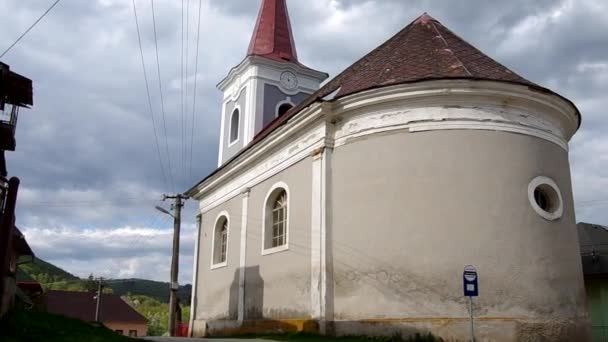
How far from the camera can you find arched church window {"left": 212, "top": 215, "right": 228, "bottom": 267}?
21.9 meters

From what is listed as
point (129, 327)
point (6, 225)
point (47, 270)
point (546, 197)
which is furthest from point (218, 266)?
point (47, 270)

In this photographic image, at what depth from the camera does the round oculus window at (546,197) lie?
45.1 feet

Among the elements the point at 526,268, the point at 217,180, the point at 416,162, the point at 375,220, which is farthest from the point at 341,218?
the point at 217,180

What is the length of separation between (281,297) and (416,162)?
5272 millimetres

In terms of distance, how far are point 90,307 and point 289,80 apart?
35419 mm

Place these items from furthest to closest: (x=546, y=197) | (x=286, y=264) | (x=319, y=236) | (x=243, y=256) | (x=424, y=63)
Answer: (x=243, y=256), (x=286, y=264), (x=424, y=63), (x=319, y=236), (x=546, y=197)

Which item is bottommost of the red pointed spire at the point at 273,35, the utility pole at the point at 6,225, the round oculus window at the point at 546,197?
the utility pole at the point at 6,225

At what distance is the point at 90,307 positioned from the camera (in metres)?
52.4

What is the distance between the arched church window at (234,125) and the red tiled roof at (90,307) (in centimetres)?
3051

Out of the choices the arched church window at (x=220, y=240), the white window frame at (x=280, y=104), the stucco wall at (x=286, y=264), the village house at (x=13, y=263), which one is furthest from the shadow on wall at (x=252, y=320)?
the white window frame at (x=280, y=104)

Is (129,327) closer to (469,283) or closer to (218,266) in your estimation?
(218,266)

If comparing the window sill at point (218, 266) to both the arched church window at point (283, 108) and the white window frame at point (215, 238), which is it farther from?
the arched church window at point (283, 108)

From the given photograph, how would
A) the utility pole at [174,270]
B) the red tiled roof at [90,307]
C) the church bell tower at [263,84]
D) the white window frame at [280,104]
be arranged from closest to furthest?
the utility pole at [174,270]
the church bell tower at [263,84]
the white window frame at [280,104]
the red tiled roof at [90,307]

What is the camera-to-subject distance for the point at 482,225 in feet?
43.3
